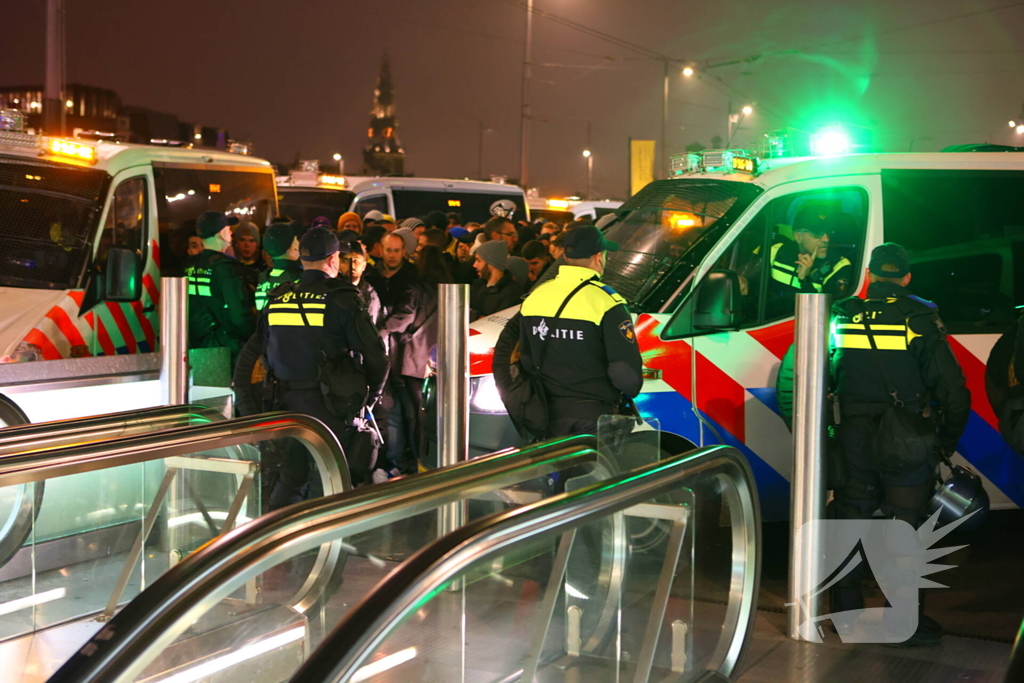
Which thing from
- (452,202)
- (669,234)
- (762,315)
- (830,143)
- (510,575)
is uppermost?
(452,202)

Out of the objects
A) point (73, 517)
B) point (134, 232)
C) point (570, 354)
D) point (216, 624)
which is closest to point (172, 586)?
point (216, 624)

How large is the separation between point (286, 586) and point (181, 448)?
2.68ft

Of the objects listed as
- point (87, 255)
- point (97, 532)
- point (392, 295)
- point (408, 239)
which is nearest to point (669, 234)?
point (392, 295)

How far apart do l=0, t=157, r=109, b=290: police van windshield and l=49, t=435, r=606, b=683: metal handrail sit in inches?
173

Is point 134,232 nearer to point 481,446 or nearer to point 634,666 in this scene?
point 481,446

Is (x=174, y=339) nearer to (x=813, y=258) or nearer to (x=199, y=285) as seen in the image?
(x=199, y=285)

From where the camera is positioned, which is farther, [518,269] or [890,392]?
[518,269]

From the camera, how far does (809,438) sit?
5.21m

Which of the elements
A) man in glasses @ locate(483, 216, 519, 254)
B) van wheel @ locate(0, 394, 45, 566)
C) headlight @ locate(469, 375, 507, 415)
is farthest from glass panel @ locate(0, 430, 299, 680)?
man in glasses @ locate(483, 216, 519, 254)

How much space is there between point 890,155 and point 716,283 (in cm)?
149

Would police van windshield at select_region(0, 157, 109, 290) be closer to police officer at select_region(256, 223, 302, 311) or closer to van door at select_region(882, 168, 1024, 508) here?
police officer at select_region(256, 223, 302, 311)

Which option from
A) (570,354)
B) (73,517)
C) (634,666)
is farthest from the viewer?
(570,354)

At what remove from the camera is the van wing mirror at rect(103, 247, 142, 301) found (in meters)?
6.89

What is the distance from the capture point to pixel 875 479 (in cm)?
543
